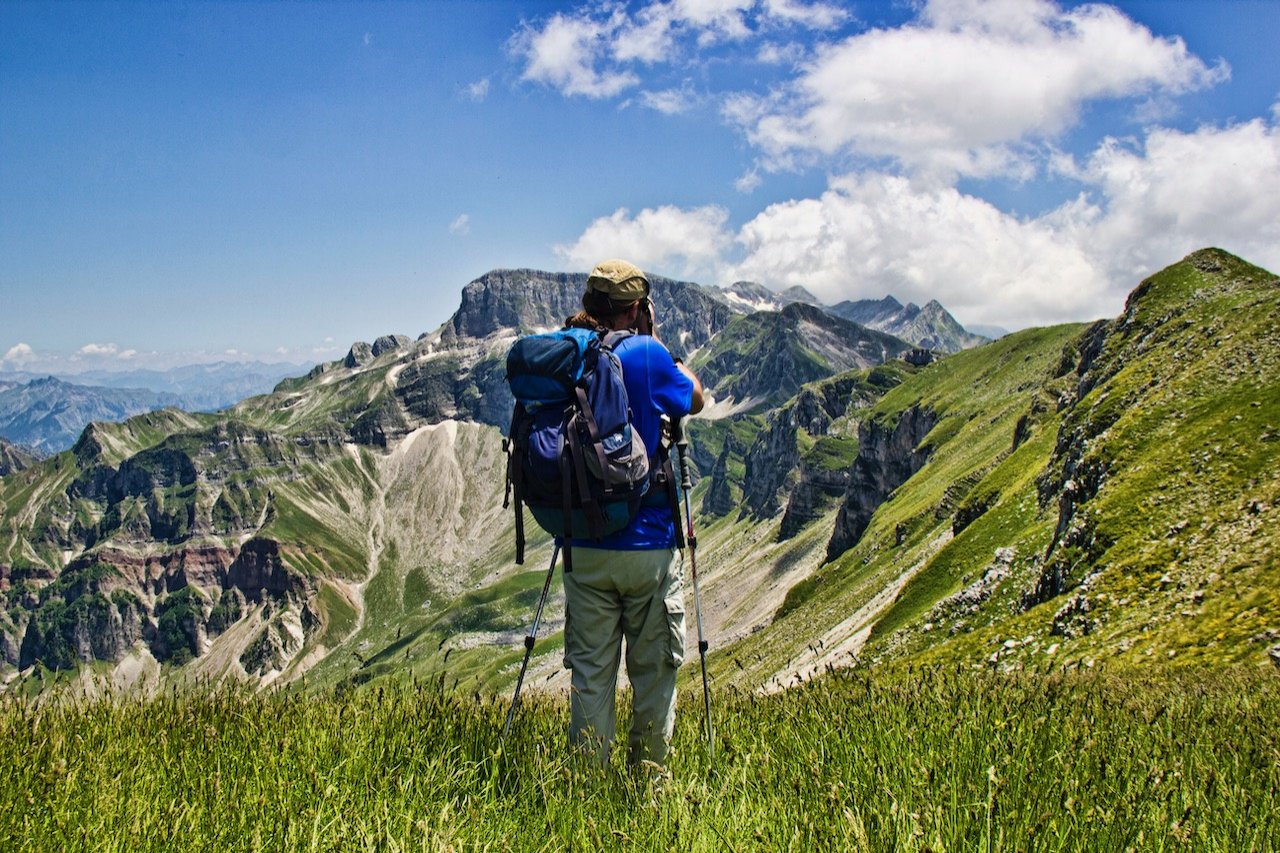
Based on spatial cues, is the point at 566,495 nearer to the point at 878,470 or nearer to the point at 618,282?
the point at 618,282

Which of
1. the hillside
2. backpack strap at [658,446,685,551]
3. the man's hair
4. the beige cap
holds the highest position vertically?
the beige cap

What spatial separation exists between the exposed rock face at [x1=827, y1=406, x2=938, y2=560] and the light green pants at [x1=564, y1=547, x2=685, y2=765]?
139022 mm

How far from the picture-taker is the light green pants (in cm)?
609

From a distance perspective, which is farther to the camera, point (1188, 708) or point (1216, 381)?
point (1216, 381)

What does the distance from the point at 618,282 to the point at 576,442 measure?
165cm

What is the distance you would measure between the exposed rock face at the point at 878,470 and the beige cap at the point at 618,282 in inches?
5475

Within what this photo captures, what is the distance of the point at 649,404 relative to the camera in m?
6.52

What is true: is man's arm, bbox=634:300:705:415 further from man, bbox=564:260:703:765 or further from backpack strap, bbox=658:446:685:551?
backpack strap, bbox=658:446:685:551

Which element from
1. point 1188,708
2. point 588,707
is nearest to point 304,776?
point 588,707

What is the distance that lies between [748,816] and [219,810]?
2577 mm

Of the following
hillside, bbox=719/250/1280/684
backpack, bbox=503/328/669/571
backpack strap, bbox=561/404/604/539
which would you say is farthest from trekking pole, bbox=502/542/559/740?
hillside, bbox=719/250/1280/684

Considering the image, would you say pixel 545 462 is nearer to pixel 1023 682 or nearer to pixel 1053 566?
pixel 1023 682

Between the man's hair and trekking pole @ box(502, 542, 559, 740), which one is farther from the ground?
the man's hair

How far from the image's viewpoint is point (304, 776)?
163 inches
